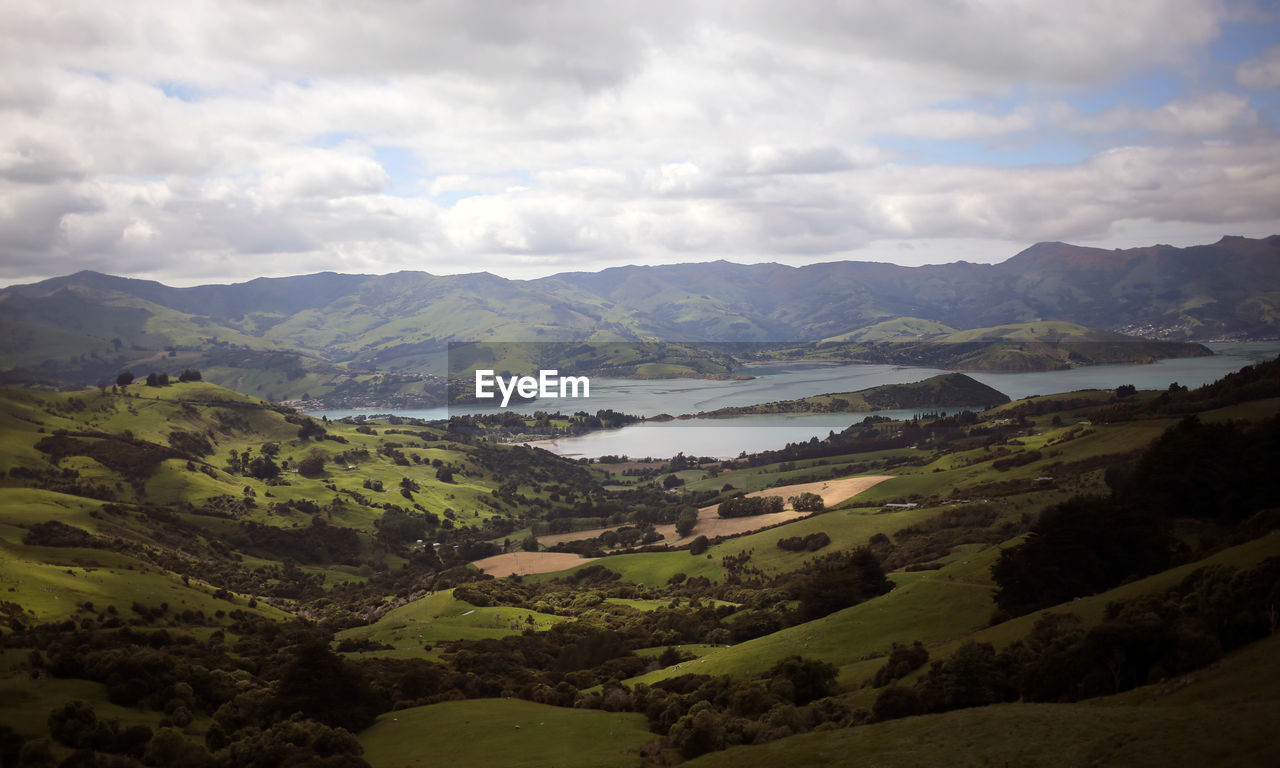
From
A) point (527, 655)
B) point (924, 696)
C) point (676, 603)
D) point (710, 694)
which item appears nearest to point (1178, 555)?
point (924, 696)

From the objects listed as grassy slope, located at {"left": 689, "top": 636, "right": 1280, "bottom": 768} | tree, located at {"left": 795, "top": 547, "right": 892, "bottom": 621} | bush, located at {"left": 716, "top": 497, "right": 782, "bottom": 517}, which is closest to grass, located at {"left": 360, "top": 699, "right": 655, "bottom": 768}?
grassy slope, located at {"left": 689, "top": 636, "right": 1280, "bottom": 768}

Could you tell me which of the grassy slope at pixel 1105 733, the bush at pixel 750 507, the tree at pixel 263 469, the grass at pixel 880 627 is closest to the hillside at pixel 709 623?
the grassy slope at pixel 1105 733

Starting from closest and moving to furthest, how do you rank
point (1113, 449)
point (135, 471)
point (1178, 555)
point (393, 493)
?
point (1178, 555), point (1113, 449), point (135, 471), point (393, 493)

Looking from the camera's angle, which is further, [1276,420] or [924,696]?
[1276,420]

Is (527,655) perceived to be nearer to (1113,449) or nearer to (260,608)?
(260,608)

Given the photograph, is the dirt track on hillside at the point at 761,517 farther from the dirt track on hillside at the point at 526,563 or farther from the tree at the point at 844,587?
the tree at the point at 844,587

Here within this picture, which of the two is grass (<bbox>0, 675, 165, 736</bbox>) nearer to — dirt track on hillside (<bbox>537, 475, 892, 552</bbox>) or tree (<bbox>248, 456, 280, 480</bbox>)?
dirt track on hillside (<bbox>537, 475, 892, 552</bbox>)
